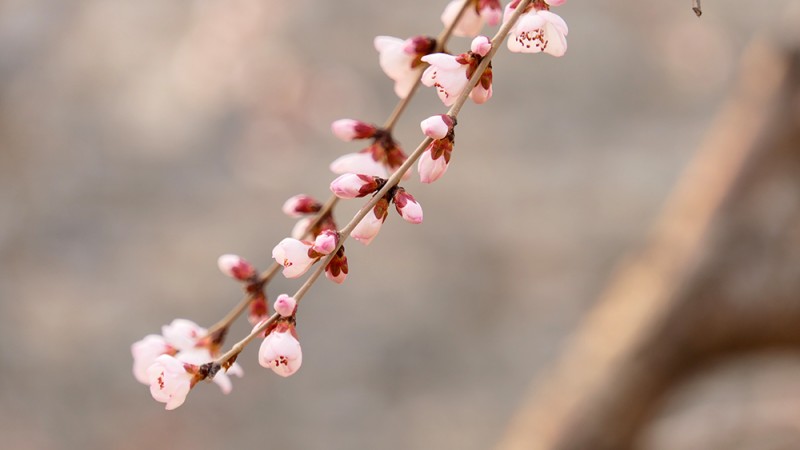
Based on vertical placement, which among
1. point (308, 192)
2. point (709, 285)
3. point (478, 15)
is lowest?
point (478, 15)

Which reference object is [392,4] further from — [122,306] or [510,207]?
[122,306]

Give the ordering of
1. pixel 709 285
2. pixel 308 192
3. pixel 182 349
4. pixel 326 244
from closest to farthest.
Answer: pixel 326 244
pixel 182 349
pixel 709 285
pixel 308 192

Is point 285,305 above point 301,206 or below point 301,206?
below

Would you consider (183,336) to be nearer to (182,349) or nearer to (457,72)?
(182,349)

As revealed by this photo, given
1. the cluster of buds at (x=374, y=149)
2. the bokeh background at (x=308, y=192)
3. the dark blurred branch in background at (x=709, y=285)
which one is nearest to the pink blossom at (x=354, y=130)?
the cluster of buds at (x=374, y=149)

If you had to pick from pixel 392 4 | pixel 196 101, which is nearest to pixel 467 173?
pixel 392 4

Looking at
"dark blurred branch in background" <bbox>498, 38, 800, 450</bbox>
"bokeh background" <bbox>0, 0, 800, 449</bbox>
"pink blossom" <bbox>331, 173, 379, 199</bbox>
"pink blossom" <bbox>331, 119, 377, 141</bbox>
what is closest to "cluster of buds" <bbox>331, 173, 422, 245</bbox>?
"pink blossom" <bbox>331, 173, 379, 199</bbox>

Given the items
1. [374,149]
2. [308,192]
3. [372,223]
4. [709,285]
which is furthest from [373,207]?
[308,192]
